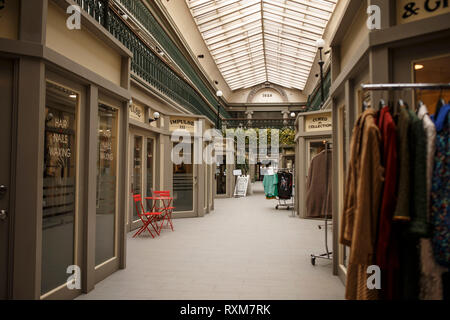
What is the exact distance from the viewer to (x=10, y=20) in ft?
8.04

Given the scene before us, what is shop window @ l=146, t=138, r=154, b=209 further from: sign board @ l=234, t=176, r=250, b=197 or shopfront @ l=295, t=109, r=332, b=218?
sign board @ l=234, t=176, r=250, b=197

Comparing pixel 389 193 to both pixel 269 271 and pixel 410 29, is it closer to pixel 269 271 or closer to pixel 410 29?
pixel 410 29

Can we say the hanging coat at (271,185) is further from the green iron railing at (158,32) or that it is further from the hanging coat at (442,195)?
the hanging coat at (442,195)

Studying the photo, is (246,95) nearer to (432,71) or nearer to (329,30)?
(329,30)

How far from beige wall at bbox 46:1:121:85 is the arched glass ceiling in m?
11.0

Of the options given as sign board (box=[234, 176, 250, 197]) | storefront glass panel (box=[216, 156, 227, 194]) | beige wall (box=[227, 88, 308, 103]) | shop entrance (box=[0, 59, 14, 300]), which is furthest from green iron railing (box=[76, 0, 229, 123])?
beige wall (box=[227, 88, 308, 103])

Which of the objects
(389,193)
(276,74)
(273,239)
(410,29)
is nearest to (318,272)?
(273,239)

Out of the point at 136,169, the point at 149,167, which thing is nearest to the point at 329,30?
the point at 149,167

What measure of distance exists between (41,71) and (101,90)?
1.00 m

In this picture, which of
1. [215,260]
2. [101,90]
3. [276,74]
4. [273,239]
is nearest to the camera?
[101,90]

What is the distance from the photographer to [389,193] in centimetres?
166

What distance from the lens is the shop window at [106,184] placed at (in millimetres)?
3602

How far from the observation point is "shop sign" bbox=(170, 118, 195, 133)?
824 cm

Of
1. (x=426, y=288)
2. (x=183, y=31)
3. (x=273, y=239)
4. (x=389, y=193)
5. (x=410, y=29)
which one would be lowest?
(x=273, y=239)
